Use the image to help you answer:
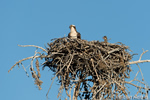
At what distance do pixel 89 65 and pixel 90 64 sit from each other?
0.05m

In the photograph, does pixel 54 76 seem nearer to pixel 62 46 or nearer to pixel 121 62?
pixel 62 46

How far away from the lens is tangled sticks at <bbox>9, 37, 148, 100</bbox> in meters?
10.6

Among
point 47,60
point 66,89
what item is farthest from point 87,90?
point 47,60

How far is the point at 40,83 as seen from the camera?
10.7 meters

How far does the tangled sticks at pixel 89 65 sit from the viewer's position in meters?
10.6

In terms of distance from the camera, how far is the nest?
34.9ft

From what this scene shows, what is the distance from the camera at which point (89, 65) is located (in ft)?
35.4

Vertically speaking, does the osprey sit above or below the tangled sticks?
above

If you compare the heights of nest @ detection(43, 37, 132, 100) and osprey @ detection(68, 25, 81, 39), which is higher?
osprey @ detection(68, 25, 81, 39)

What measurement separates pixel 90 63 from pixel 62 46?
3.32 feet

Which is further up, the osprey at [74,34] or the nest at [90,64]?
the osprey at [74,34]

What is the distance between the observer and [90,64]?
10.8 m

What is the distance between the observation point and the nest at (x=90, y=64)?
10641 millimetres

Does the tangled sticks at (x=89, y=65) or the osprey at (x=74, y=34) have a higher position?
the osprey at (x=74, y=34)
